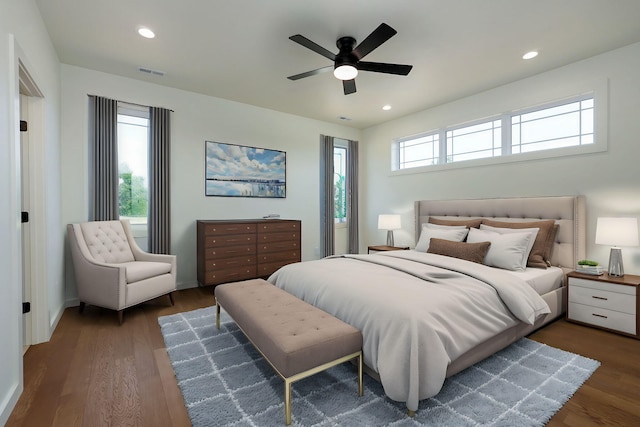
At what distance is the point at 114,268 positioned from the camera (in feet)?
9.56

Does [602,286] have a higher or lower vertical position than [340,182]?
lower

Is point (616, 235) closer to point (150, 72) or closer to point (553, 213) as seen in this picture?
point (553, 213)

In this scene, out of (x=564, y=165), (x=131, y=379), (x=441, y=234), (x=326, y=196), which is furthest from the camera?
(x=326, y=196)

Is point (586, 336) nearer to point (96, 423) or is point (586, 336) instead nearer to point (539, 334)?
point (539, 334)

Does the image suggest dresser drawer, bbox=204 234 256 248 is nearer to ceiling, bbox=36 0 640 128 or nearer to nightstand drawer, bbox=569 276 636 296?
ceiling, bbox=36 0 640 128

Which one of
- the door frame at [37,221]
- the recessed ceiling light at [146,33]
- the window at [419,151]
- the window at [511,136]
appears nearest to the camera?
the door frame at [37,221]

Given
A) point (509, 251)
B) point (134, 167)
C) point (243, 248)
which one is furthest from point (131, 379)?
point (509, 251)

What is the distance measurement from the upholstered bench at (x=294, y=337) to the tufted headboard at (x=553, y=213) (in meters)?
2.91

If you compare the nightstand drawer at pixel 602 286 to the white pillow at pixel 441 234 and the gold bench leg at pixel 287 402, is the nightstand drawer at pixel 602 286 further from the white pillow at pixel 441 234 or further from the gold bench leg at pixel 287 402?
the gold bench leg at pixel 287 402

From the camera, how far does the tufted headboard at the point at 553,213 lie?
320 centimetres

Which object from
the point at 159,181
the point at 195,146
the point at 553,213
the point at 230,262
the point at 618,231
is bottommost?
the point at 230,262

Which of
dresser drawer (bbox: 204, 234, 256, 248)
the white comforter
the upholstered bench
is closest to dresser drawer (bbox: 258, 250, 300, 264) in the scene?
dresser drawer (bbox: 204, 234, 256, 248)

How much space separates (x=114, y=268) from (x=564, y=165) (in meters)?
5.04

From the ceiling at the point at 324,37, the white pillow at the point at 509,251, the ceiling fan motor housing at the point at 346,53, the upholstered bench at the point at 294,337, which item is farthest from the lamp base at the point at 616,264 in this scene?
the ceiling fan motor housing at the point at 346,53
